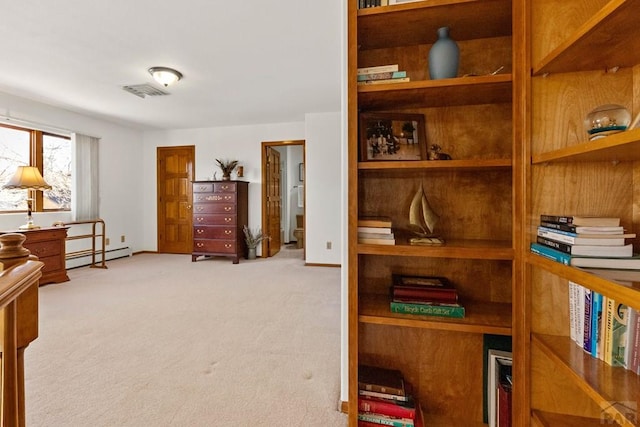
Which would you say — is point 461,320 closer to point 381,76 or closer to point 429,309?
point 429,309

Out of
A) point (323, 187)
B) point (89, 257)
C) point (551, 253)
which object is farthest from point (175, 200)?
point (551, 253)

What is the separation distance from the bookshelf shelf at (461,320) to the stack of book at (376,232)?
0.29 metres

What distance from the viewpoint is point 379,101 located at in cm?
127

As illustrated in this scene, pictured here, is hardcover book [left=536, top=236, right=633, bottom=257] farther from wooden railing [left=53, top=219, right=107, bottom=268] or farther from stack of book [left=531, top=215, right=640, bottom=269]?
wooden railing [left=53, top=219, right=107, bottom=268]

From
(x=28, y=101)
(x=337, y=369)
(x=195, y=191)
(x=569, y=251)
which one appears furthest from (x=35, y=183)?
(x=569, y=251)

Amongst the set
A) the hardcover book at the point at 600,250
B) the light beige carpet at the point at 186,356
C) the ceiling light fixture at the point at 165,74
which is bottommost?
the light beige carpet at the point at 186,356

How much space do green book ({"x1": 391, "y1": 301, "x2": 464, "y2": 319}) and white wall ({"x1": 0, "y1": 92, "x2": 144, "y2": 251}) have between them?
4667 mm

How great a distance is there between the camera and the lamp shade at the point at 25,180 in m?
3.17

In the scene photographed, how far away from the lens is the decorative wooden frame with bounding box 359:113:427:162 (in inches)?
50.2

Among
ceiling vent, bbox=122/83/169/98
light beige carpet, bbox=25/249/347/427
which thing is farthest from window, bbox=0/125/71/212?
ceiling vent, bbox=122/83/169/98

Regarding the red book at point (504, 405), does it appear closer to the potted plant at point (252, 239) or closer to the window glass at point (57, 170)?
the potted plant at point (252, 239)

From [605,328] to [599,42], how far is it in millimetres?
802

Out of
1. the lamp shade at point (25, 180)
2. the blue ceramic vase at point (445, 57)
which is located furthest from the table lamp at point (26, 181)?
the blue ceramic vase at point (445, 57)

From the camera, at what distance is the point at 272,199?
17.7ft
